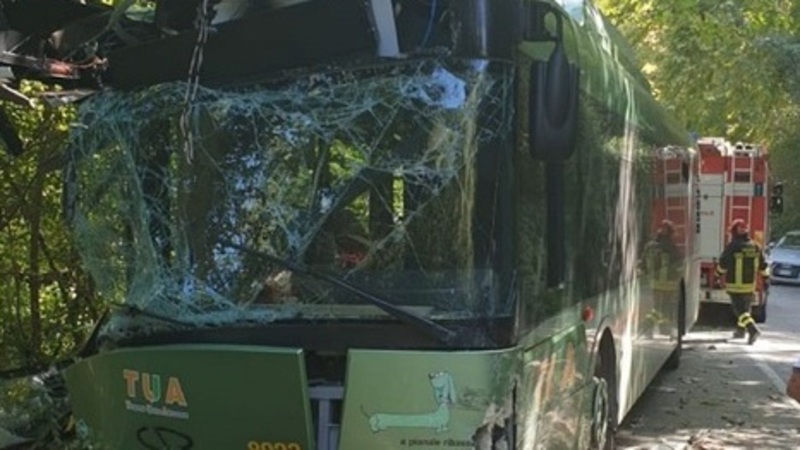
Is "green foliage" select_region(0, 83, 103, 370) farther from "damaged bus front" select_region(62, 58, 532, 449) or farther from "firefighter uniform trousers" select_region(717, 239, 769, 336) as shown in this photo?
"firefighter uniform trousers" select_region(717, 239, 769, 336)

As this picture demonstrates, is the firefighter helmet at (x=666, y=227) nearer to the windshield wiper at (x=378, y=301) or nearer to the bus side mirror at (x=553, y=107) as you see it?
the bus side mirror at (x=553, y=107)

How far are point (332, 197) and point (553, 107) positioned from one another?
1.01m

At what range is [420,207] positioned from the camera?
181 inches

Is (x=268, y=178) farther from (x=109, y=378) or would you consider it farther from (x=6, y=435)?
(x=6, y=435)

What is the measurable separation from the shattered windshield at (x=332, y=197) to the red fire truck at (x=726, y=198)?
14.6 metres

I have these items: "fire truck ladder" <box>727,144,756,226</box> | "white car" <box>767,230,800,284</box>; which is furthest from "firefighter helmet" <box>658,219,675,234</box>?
"white car" <box>767,230,800,284</box>

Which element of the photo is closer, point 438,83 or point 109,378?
point 438,83

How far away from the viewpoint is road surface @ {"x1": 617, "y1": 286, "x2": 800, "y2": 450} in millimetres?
9477

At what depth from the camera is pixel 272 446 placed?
180 inches

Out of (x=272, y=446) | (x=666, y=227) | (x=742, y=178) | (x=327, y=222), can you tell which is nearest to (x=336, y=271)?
(x=327, y=222)

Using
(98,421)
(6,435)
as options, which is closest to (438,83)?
(98,421)

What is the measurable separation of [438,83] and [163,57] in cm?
134

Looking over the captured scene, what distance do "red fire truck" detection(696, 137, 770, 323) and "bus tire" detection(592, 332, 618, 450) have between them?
11.0m

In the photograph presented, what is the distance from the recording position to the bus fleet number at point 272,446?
4.52m
